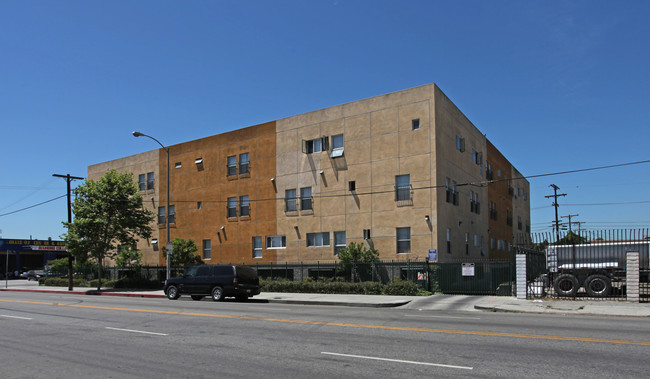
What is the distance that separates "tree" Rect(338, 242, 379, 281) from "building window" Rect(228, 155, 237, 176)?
12.5 metres

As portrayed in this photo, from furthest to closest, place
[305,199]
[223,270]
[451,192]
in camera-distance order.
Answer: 1. [305,199]
2. [451,192]
3. [223,270]

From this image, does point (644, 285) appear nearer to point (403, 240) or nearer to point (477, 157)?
point (403, 240)

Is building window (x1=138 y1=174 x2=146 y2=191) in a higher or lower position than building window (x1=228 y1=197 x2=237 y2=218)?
higher

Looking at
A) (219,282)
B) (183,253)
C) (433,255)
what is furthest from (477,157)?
(183,253)

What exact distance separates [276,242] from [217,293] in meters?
11.0

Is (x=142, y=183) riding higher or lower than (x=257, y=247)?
higher

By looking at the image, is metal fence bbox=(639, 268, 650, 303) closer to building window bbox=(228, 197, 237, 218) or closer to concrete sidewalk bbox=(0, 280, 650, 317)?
concrete sidewalk bbox=(0, 280, 650, 317)

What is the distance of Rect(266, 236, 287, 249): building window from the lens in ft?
112

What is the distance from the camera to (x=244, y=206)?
36.5 meters

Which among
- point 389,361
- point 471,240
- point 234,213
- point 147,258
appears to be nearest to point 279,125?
point 234,213

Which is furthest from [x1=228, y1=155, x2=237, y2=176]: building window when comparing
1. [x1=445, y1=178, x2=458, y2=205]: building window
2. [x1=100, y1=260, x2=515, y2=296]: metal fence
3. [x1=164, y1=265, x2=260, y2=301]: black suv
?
[x1=445, y1=178, x2=458, y2=205]: building window

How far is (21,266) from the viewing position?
84750 mm

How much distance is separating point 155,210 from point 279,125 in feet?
51.3

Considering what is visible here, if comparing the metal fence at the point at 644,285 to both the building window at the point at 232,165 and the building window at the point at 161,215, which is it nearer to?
the building window at the point at 232,165
